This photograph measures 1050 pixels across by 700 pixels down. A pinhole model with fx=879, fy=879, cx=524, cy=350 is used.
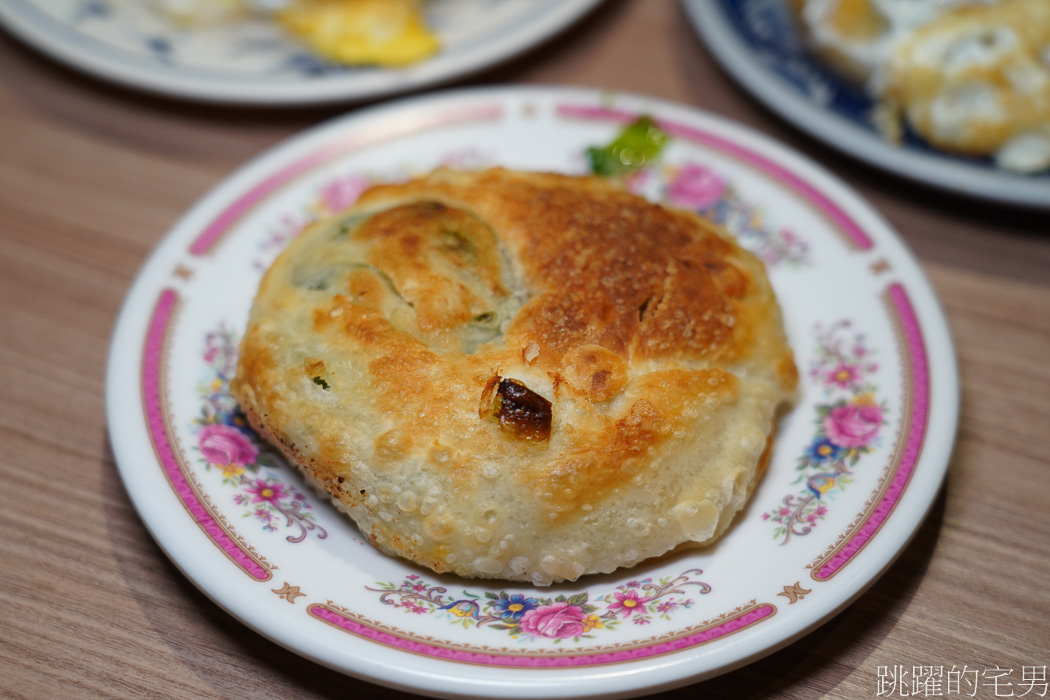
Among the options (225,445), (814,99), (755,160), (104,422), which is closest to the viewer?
(225,445)

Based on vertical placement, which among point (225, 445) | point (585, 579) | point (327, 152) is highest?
point (327, 152)

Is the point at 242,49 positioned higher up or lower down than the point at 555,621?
higher up

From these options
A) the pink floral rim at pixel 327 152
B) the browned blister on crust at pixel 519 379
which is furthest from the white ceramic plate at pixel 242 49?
the browned blister on crust at pixel 519 379

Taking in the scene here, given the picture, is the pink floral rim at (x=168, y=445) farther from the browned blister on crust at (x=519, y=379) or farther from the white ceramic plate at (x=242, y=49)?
the white ceramic plate at (x=242, y=49)

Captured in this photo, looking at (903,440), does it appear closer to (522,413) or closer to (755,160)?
(522,413)

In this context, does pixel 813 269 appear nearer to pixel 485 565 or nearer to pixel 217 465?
pixel 485 565

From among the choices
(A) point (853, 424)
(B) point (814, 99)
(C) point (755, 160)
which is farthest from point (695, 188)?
(A) point (853, 424)
